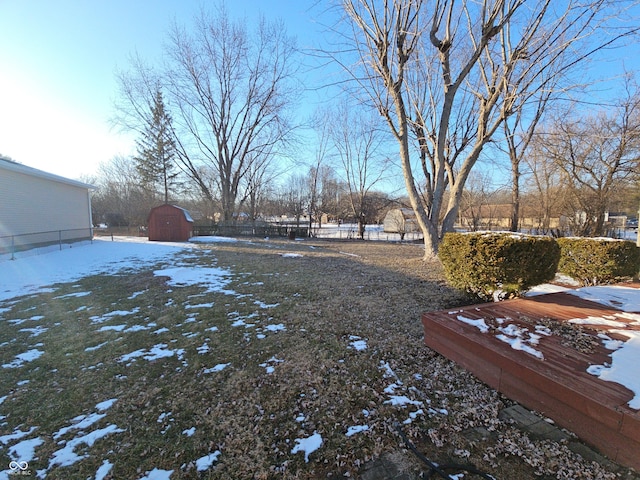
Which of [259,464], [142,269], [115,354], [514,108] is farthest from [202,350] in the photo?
[514,108]

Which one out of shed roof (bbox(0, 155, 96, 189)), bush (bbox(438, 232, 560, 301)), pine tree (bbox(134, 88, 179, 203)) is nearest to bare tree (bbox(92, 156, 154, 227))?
pine tree (bbox(134, 88, 179, 203))

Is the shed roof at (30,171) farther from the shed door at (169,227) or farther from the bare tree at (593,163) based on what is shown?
the bare tree at (593,163)

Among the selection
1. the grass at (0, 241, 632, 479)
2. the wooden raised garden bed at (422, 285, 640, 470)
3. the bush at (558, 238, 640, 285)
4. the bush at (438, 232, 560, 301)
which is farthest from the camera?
the bush at (558, 238, 640, 285)

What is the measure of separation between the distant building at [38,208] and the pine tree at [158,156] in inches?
398

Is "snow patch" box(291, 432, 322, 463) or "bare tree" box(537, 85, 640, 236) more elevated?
"bare tree" box(537, 85, 640, 236)

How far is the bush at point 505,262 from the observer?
386cm

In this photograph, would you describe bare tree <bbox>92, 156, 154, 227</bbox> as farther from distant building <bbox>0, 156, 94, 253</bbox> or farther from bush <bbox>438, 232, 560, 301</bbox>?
bush <bbox>438, 232, 560, 301</bbox>

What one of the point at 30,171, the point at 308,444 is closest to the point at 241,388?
Result: the point at 308,444

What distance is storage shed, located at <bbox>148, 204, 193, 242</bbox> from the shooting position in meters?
15.8

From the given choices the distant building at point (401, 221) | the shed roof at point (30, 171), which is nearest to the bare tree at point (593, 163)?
the distant building at point (401, 221)

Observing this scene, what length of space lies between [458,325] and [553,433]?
43.6 inches

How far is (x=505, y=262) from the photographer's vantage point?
390 centimetres

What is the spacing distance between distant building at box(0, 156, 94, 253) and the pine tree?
10.1 meters

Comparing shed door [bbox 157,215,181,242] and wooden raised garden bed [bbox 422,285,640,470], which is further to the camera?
shed door [bbox 157,215,181,242]
